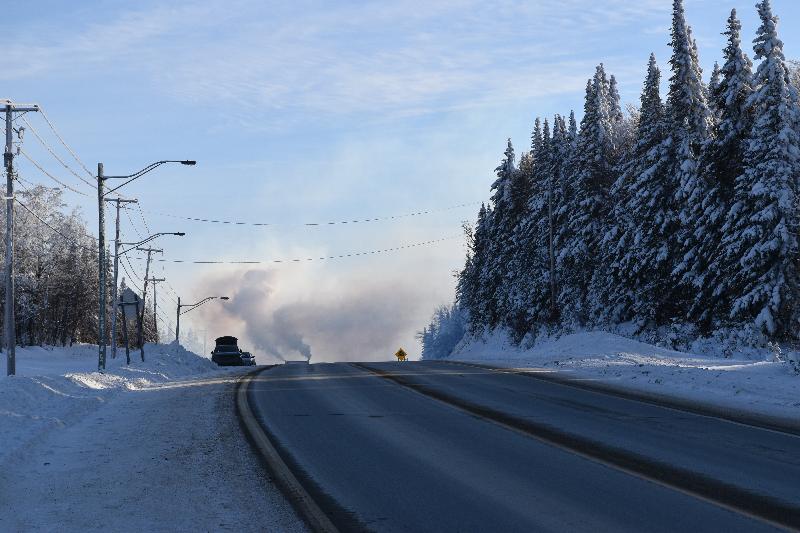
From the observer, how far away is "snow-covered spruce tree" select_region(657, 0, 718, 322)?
4503cm

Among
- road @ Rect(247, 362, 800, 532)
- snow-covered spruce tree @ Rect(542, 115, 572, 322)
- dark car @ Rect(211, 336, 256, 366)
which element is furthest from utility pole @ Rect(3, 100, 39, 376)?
snow-covered spruce tree @ Rect(542, 115, 572, 322)

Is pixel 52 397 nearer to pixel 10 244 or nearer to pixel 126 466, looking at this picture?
pixel 126 466

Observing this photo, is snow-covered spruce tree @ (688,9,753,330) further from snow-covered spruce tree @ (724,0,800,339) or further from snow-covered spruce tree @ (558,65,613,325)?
snow-covered spruce tree @ (558,65,613,325)

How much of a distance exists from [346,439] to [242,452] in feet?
5.80

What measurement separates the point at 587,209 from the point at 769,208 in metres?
22.3

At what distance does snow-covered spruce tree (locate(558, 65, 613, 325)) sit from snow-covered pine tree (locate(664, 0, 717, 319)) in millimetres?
9639

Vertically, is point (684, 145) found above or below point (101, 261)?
above

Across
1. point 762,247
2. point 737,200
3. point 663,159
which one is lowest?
point 762,247

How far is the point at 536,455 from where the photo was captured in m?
11.0

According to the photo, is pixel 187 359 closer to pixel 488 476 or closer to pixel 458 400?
pixel 458 400

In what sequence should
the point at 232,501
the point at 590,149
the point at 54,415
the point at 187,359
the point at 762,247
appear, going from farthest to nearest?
the point at 590,149
the point at 187,359
the point at 762,247
the point at 54,415
the point at 232,501

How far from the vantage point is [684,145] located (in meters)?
47.0

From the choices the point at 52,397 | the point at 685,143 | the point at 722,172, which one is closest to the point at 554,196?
the point at 685,143

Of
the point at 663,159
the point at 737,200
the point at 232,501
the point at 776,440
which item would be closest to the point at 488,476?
the point at 232,501
